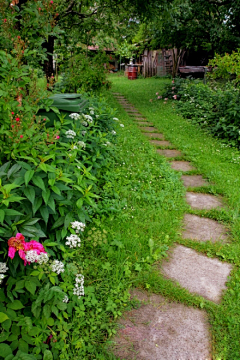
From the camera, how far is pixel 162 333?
1851 mm

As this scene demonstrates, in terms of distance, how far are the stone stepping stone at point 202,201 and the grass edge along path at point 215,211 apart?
114 mm

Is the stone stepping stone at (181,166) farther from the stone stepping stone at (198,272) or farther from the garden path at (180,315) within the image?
the stone stepping stone at (198,272)

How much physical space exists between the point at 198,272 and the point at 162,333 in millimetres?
687

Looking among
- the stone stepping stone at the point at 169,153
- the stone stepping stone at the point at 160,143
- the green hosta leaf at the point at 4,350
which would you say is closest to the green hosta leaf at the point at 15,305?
the green hosta leaf at the point at 4,350

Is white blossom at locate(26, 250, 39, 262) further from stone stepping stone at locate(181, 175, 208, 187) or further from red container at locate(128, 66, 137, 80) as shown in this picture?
red container at locate(128, 66, 137, 80)

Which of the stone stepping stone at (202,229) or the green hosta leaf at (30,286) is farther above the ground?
the green hosta leaf at (30,286)

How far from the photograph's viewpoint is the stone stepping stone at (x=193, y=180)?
3980 mm

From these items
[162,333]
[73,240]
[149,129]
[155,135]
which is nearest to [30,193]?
[73,240]

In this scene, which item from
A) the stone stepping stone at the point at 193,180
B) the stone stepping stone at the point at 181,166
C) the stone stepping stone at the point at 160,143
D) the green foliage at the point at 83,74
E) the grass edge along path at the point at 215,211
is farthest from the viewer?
the green foliage at the point at 83,74

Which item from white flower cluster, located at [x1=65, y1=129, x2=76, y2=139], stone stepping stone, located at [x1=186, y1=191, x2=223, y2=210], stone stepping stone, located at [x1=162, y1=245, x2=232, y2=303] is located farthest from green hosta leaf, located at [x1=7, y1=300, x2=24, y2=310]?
stone stepping stone, located at [x1=186, y1=191, x2=223, y2=210]

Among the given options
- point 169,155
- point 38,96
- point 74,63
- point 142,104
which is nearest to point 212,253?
point 38,96

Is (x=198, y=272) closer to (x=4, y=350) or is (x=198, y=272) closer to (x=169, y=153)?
(x=4, y=350)

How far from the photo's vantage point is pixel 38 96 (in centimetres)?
232

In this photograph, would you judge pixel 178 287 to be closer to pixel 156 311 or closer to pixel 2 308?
pixel 156 311
